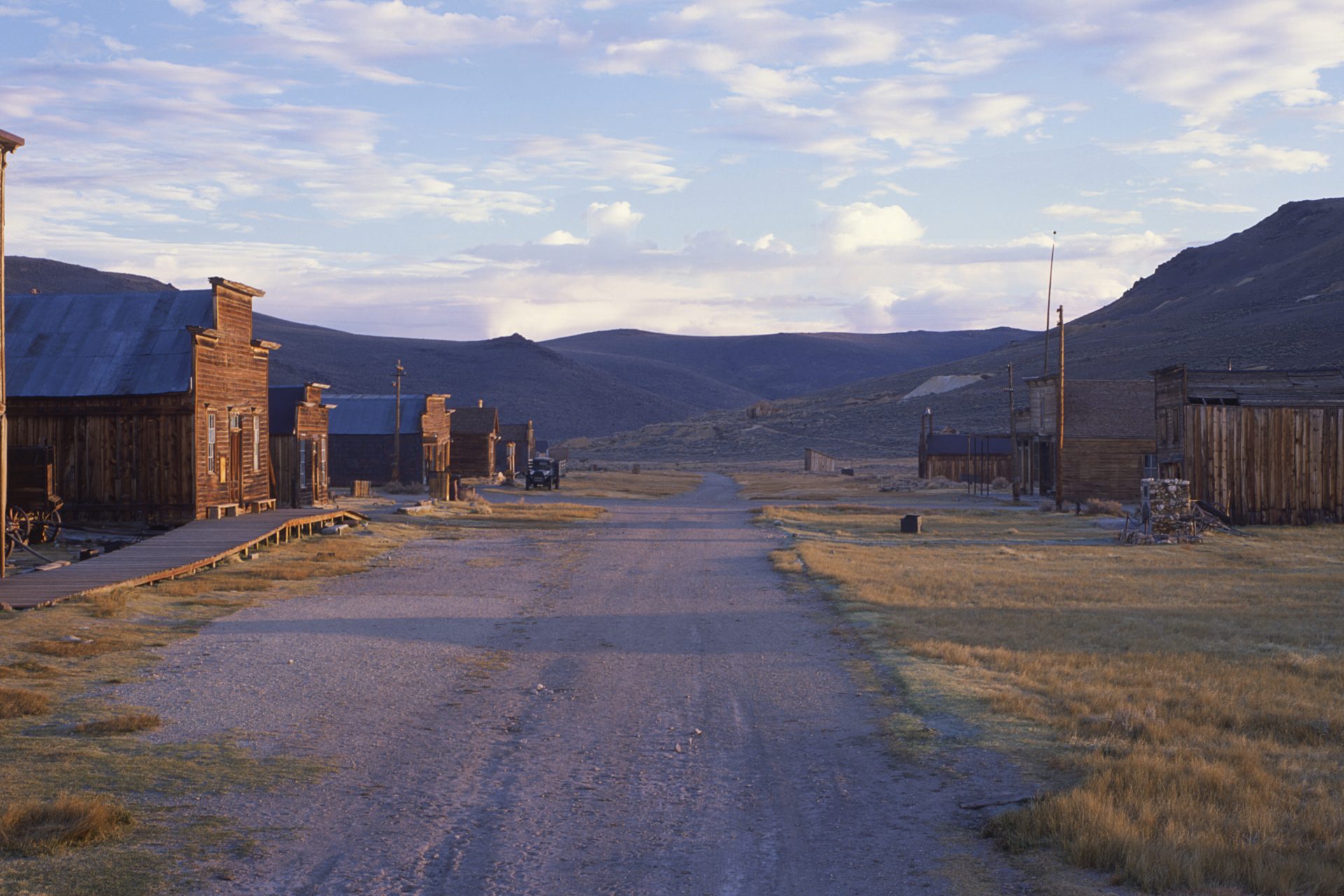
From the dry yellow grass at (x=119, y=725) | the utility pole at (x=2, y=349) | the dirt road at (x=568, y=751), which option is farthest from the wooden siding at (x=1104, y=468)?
the dry yellow grass at (x=119, y=725)

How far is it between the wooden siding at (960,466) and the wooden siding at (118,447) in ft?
202

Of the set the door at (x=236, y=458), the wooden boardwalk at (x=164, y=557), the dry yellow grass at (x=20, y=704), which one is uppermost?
the door at (x=236, y=458)

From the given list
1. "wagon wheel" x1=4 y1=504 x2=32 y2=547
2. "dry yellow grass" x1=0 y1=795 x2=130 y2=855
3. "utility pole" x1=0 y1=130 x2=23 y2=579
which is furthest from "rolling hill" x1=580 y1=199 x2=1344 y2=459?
"dry yellow grass" x1=0 y1=795 x2=130 y2=855

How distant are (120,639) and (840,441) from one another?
388 feet

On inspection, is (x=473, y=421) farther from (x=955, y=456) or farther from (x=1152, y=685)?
(x=1152, y=685)

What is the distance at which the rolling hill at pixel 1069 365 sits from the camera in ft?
392

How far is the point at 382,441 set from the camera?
2319 inches

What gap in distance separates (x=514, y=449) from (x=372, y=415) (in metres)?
26.9

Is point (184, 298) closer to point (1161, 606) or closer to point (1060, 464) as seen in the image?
point (1161, 606)

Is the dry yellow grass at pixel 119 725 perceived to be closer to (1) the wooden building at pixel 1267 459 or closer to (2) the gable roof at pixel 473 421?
(1) the wooden building at pixel 1267 459

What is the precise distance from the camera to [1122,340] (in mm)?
152125

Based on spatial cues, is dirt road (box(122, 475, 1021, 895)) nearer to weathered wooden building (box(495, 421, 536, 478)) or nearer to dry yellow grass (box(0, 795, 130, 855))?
dry yellow grass (box(0, 795, 130, 855))

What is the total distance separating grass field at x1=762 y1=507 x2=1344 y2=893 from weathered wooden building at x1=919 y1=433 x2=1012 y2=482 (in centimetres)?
5546

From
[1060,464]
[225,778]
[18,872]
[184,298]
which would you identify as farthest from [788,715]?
[1060,464]
